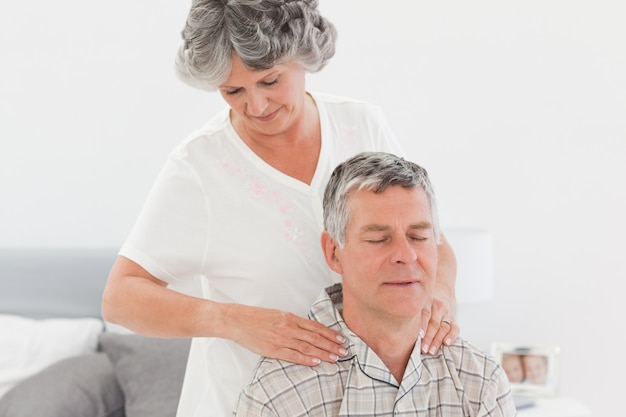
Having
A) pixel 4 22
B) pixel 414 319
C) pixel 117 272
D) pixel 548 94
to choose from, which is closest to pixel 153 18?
pixel 4 22

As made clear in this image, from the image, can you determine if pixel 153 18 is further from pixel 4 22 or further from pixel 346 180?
pixel 346 180

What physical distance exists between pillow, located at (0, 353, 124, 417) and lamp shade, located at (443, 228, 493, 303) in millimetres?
1277

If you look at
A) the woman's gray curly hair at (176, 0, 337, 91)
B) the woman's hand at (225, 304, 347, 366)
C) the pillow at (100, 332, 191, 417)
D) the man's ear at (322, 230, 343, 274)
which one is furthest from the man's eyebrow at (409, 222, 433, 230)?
the pillow at (100, 332, 191, 417)

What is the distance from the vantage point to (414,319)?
5.78ft

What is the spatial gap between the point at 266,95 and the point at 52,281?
205cm

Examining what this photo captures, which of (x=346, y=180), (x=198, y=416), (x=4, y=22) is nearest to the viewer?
(x=346, y=180)

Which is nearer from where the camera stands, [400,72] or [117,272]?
[117,272]

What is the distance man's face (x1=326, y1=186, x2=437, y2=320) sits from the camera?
66.7 inches

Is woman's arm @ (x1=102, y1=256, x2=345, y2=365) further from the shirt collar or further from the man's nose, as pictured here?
the man's nose

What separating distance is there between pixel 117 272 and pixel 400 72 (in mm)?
2125

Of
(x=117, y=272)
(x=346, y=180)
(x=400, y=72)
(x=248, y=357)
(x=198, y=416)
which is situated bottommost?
(x=198, y=416)

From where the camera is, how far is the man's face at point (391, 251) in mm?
1694

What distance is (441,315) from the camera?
1834 millimetres

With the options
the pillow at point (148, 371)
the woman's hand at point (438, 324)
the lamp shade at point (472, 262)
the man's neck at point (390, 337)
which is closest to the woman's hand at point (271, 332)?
the man's neck at point (390, 337)
